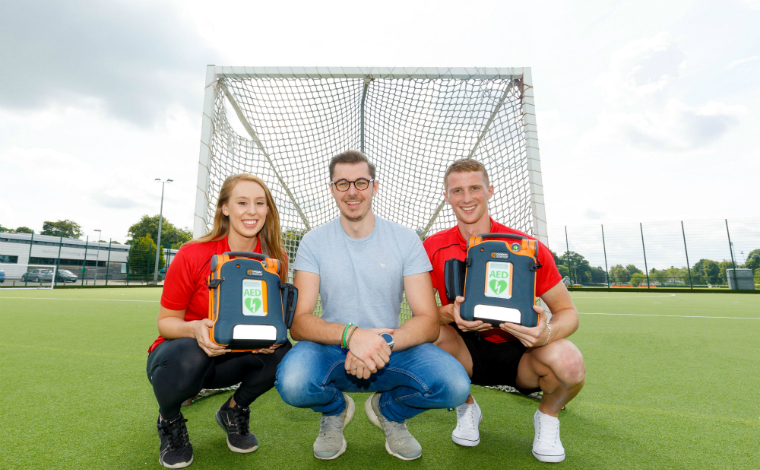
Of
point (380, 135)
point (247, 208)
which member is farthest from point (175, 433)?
point (380, 135)

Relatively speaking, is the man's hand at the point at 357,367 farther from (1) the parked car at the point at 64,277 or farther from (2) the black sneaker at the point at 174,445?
(1) the parked car at the point at 64,277

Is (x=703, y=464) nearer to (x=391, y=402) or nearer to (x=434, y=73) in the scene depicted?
(x=391, y=402)

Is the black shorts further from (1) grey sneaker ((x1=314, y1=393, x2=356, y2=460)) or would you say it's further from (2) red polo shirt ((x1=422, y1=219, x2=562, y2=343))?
(1) grey sneaker ((x1=314, y1=393, x2=356, y2=460))

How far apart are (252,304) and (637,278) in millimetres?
25990

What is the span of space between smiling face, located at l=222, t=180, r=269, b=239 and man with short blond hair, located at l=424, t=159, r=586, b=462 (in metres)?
1.05

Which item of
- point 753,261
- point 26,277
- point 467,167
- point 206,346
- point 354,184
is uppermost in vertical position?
point 753,261

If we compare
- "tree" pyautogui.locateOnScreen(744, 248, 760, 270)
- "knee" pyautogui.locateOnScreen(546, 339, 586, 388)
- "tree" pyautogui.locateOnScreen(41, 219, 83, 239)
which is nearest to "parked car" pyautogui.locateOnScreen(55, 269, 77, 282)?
"knee" pyautogui.locateOnScreen(546, 339, 586, 388)

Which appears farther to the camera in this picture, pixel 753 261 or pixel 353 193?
pixel 753 261

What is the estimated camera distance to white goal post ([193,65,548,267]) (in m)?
3.28

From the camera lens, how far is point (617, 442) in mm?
1821

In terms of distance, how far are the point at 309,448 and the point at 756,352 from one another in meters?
4.50

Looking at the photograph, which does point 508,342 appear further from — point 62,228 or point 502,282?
point 62,228

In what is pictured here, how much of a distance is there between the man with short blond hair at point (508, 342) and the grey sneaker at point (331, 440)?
1.86 feet

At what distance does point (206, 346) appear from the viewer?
5.26ft
